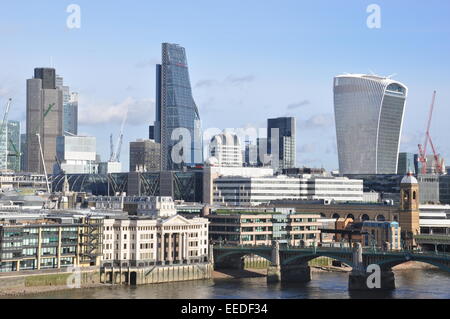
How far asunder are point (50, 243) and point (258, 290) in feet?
82.3

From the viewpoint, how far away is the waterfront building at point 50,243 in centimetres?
10506

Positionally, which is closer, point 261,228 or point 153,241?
point 153,241

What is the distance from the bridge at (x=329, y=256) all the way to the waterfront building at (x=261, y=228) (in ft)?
27.7

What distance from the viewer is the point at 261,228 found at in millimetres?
144125

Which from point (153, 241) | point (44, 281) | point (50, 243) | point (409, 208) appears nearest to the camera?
point (44, 281)

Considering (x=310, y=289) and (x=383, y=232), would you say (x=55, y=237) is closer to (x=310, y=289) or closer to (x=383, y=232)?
(x=310, y=289)

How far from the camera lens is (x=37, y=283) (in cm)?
10594

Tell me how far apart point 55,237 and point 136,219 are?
15249 millimetres

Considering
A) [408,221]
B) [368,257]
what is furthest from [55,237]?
[408,221]

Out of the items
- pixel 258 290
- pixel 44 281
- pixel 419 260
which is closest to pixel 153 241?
pixel 258 290

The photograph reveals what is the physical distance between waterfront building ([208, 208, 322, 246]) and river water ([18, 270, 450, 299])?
56.2ft

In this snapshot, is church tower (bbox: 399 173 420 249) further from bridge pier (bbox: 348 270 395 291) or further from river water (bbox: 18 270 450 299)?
bridge pier (bbox: 348 270 395 291)

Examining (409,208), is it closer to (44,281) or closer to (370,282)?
(370,282)

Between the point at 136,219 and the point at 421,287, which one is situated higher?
the point at 136,219
